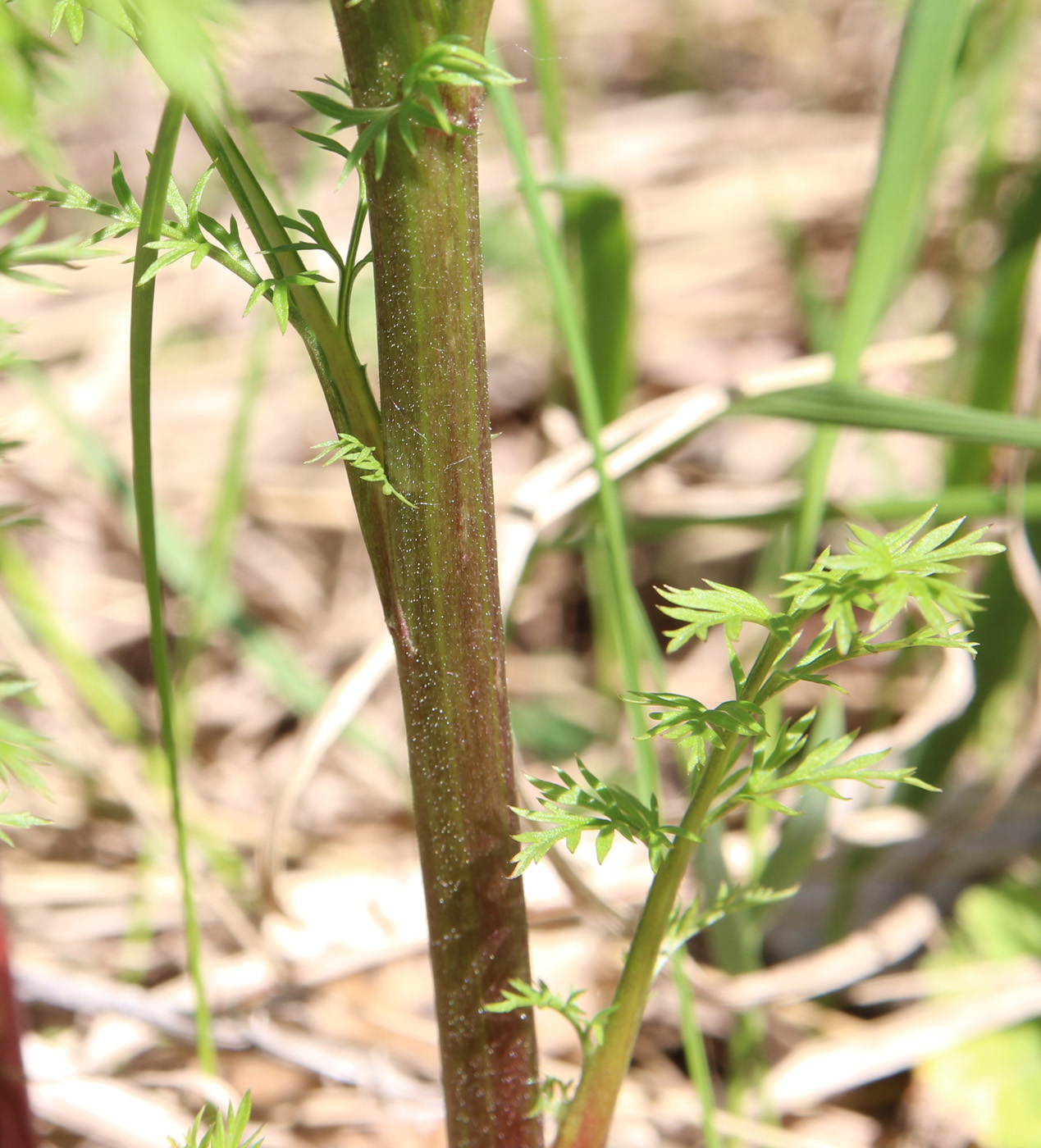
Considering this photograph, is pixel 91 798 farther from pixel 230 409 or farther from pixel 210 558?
pixel 230 409

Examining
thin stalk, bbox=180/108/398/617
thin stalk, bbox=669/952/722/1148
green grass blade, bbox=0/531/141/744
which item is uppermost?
thin stalk, bbox=180/108/398/617

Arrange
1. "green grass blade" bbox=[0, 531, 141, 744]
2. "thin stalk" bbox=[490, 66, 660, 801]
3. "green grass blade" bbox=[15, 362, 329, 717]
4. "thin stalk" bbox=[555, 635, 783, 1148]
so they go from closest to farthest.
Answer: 1. "thin stalk" bbox=[555, 635, 783, 1148]
2. "thin stalk" bbox=[490, 66, 660, 801]
3. "green grass blade" bbox=[0, 531, 141, 744]
4. "green grass blade" bbox=[15, 362, 329, 717]

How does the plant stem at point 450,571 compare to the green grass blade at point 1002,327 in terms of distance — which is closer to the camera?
the plant stem at point 450,571

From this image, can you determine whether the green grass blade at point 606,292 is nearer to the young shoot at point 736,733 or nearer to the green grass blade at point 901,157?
the green grass blade at point 901,157

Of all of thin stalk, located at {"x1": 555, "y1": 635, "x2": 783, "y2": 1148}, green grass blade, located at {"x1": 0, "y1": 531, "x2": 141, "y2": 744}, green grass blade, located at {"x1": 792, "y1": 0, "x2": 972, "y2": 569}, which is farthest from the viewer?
green grass blade, located at {"x1": 0, "y1": 531, "x2": 141, "y2": 744}

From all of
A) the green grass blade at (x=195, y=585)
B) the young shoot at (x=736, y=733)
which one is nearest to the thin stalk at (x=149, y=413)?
the young shoot at (x=736, y=733)

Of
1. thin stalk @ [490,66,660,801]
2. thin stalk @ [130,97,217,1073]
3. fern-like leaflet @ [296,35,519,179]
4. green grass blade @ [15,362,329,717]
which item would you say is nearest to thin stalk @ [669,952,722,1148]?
thin stalk @ [490,66,660,801]

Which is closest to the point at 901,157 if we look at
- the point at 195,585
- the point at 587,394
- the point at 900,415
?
the point at 900,415

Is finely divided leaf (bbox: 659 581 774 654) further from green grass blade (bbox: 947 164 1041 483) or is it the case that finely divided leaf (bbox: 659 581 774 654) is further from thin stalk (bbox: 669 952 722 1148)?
green grass blade (bbox: 947 164 1041 483)
